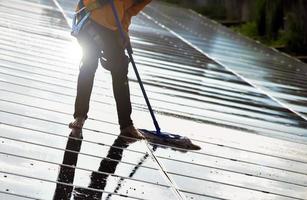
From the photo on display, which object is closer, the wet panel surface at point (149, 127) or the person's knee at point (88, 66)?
the wet panel surface at point (149, 127)

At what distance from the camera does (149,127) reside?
695cm

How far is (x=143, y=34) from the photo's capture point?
646 inches

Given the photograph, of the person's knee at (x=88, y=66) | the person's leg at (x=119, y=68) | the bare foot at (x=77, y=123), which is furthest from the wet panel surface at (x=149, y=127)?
the person's knee at (x=88, y=66)

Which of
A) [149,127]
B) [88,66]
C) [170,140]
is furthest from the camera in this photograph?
[149,127]

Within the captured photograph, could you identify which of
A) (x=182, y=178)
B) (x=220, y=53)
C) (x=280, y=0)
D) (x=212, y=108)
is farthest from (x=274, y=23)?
(x=182, y=178)

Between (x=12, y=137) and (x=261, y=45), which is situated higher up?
(x=12, y=137)

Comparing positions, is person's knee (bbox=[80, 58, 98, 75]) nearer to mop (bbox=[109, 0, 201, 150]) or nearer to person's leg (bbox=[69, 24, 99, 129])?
person's leg (bbox=[69, 24, 99, 129])

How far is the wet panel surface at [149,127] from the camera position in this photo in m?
4.95

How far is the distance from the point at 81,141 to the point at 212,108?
315 centimetres

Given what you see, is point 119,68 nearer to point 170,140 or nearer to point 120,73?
point 120,73

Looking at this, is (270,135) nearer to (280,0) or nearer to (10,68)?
(10,68)

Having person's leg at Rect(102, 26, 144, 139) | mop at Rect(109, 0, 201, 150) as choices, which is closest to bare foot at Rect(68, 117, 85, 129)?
person's leg at Rect(102, 26, 144, 139)

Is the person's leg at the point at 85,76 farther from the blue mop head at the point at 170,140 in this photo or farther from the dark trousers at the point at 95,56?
the blue mop head at the point at 170,140

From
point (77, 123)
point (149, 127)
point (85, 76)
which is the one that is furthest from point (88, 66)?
point (149, 127)
